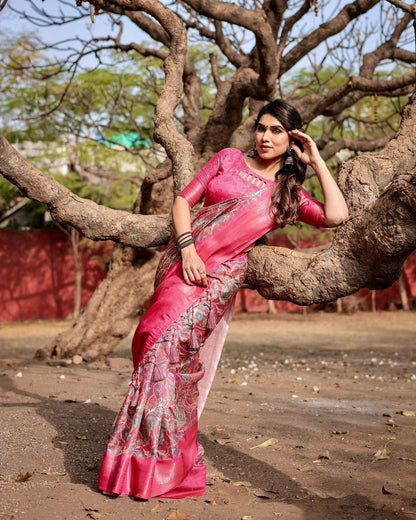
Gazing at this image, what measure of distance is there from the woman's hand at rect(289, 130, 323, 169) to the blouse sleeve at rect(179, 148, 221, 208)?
429mm

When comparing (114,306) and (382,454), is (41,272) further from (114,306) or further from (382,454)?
(382,454)

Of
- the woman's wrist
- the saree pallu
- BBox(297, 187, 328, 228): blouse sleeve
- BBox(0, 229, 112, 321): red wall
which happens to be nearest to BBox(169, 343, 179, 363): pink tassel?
the saree pallu

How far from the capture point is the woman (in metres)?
3.16

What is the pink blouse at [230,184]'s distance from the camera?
3.31 metres

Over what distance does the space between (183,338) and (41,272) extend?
1437 centimetres

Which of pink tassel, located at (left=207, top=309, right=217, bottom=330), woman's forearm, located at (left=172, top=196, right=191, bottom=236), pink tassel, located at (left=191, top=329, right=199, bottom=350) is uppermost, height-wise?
woman's forearm, located at (left=172, top=196, right=191, bottom=236)

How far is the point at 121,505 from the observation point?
10.2 feet

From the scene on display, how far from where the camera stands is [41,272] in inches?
666

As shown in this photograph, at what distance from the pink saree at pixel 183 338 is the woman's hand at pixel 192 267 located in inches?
2.3

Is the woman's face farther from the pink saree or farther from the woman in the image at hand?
the pink saree

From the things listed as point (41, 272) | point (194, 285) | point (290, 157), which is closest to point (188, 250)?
point (194, 285)

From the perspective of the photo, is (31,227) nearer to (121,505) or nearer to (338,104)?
(338,104)

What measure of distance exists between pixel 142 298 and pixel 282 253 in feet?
15.9

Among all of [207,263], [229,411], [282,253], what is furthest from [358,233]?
[229,411]
